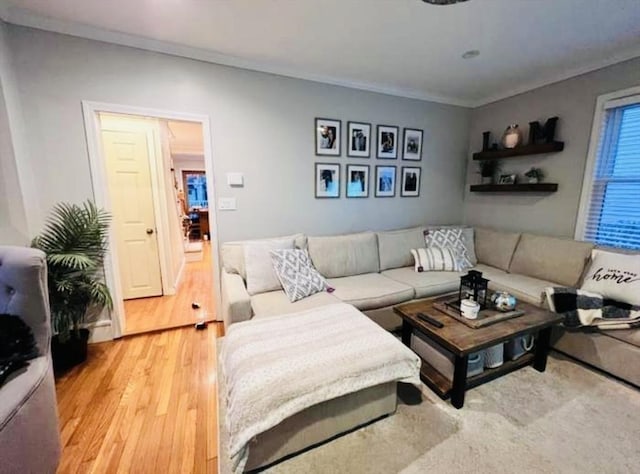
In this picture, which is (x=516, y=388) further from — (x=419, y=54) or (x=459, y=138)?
(x=459, y=138)

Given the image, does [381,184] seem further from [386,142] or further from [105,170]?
[105,170]

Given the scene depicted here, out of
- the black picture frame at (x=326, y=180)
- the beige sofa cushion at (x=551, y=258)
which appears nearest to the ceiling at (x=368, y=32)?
the black picture frame at (x=326, y=180)

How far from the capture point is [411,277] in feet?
9.56

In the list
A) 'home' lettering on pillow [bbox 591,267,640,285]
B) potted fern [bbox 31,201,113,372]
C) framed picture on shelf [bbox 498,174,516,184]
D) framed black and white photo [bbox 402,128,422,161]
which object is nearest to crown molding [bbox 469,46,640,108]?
framed picture on shelf [bbox 498,174,516,184]

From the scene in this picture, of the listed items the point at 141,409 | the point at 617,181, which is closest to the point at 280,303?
the point at 141,409

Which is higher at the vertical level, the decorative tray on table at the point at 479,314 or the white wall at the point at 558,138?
the white wall at the point at 558,138

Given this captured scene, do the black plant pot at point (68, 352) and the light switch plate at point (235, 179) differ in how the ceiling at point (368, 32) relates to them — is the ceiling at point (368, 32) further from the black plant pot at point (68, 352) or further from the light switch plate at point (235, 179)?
the black plant pot at point (68, 352)

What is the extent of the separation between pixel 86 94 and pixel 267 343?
7.98 ft

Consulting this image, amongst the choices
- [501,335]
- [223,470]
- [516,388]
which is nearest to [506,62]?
[501,335]

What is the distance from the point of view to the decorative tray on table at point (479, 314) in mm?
1866

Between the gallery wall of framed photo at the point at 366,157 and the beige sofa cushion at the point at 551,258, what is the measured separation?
142 cm

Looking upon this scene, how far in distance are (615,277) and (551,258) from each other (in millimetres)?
585

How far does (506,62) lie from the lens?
8.75 ft

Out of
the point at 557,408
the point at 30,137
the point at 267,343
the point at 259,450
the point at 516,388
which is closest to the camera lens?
the point at 259,450
